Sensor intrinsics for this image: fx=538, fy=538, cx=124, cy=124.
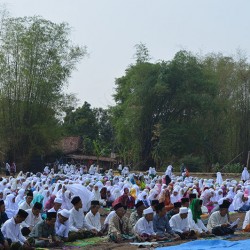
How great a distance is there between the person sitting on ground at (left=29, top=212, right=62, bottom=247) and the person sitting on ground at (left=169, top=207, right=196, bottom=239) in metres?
2.30

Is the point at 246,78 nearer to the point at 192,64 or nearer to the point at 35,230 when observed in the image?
the point at 192,64

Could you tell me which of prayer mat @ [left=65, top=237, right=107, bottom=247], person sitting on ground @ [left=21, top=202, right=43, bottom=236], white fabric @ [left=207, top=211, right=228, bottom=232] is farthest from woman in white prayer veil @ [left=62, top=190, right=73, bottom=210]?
white fabric @ [left=207, top=211, right=228, bottom=232]

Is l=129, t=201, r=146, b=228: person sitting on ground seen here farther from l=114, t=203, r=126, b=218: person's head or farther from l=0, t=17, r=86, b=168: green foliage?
l=0, t=17, r=86, b=168: green foliage

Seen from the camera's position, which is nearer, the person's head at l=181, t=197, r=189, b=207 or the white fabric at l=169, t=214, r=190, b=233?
the white fabric at l=169, t=214, r=190, b=233

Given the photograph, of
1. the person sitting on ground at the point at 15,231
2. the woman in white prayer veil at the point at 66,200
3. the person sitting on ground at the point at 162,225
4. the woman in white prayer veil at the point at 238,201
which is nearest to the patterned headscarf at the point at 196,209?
the person sitting on ground at the point at 162,225

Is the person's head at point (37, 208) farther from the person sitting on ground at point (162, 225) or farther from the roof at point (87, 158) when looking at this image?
the roof at point (87, 158)

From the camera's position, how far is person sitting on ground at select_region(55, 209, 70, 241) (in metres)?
9.14

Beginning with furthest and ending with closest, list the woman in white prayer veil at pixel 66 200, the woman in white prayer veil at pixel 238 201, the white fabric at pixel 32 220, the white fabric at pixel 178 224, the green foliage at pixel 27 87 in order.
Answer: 1. the green foliage at pixel 27 87
2. the woman in white prayer veil at pixel 238 201
3. the woman in white prayer veil at pixel 66 200
4. the white fabric at pixel 178 224
5. the white fabric at pixel 32 220

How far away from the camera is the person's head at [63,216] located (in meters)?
9.05

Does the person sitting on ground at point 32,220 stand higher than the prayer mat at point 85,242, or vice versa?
the person sitting on ground at point 32,220

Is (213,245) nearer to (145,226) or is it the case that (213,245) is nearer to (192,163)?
(145,226)

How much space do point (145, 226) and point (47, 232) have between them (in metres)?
1.75

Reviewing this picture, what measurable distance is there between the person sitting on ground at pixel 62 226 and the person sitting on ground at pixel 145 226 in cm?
121

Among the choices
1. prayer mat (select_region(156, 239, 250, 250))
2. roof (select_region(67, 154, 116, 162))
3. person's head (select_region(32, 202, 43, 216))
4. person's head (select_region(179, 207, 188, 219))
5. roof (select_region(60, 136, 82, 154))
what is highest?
roof (select_region(60, 136, 82, 154))
